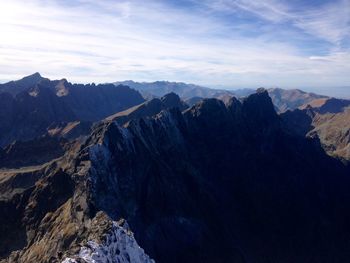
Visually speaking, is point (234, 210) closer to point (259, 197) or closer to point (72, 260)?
point (259, 197)

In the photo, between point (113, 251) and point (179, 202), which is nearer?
point (113, 251)

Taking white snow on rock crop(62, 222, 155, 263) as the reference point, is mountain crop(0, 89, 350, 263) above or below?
below

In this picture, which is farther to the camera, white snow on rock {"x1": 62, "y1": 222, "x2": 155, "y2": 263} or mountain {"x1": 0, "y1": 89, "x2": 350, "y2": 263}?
mountain {"x1": 0, "y1": 89, "x2": 350, "y2": 263}

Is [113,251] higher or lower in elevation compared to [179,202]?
higher

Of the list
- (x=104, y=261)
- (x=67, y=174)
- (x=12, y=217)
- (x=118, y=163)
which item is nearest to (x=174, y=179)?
(x=118, y=163)

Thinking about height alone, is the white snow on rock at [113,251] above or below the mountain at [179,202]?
above
